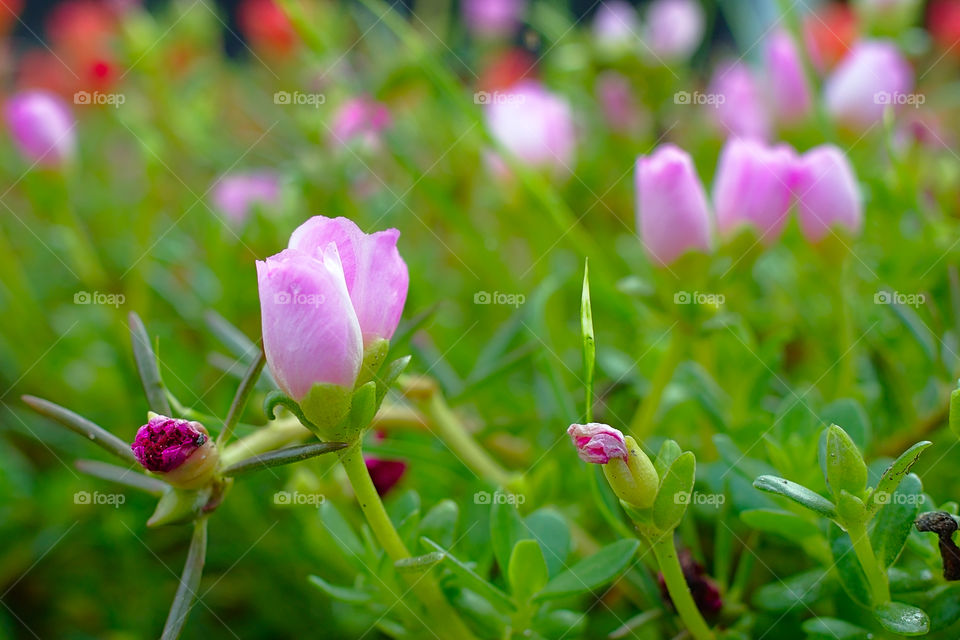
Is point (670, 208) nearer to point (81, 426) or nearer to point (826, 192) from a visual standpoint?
point (826, 192)

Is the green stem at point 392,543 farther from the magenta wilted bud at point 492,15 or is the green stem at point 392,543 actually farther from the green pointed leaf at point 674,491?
the magenta wilted bud at point 492,15

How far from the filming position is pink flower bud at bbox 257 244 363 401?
0.86 ft

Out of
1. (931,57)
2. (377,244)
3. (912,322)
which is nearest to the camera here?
(377,244)

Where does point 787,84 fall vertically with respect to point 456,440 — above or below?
above

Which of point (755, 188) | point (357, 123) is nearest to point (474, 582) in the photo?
point (755, 188)

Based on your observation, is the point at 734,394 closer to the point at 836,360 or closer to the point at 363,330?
the point at 836,360

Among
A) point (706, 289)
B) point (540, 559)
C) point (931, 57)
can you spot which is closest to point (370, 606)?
point (540, 559)

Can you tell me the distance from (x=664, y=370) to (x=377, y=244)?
0.18m

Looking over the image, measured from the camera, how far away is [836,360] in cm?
45

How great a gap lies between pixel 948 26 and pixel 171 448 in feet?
3.36

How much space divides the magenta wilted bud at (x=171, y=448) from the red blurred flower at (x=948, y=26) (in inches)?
34.7

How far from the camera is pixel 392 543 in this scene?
1.01ft

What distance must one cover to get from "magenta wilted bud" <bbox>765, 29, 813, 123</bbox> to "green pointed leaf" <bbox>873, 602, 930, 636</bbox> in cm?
48

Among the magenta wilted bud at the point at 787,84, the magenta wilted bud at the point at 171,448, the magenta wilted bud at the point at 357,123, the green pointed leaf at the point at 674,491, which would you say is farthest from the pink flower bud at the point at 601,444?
the magenta wilted bud at the point at 787,84
